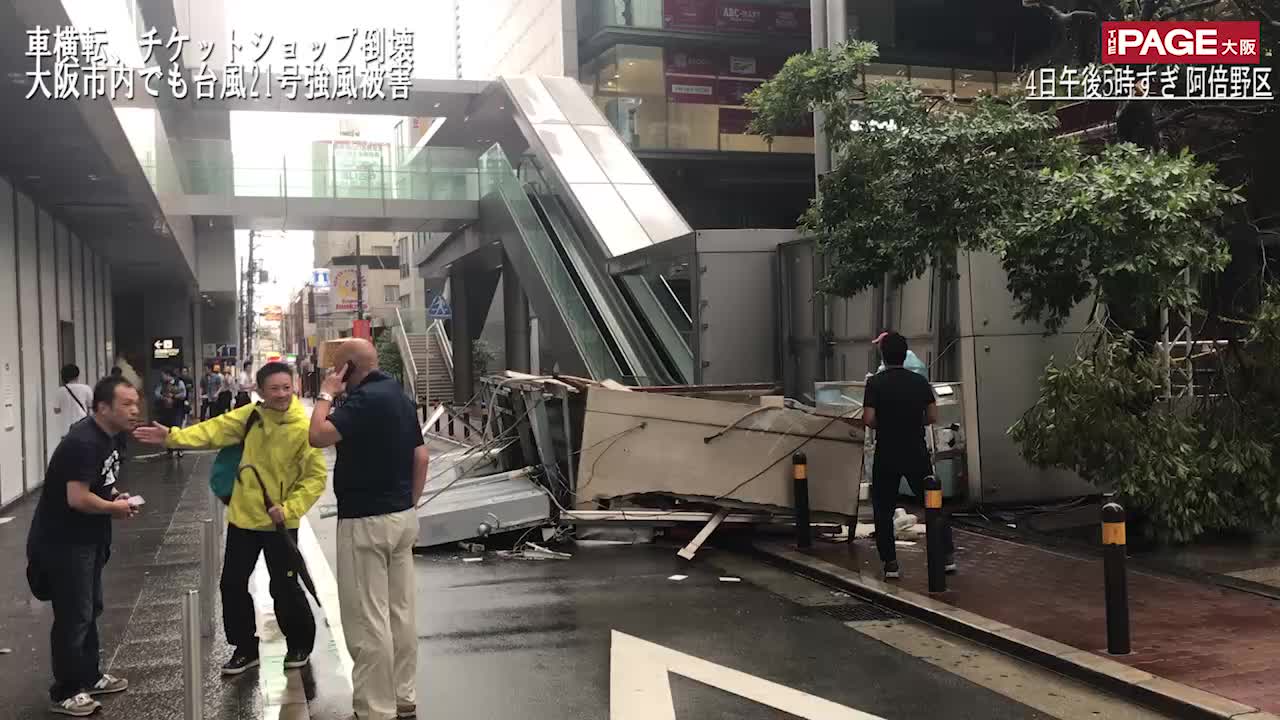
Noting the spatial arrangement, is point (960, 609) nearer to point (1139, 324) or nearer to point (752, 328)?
point (1139, 324)

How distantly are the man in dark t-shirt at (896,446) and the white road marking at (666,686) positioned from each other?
2.47 metres

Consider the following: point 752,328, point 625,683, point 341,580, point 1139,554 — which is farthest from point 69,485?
point 752,328

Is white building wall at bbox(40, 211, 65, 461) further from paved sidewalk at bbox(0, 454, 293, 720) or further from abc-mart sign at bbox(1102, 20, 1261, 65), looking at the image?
abc-mart sign at bbox(1102, 20, 1261, 65)

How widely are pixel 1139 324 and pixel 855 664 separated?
4872mm

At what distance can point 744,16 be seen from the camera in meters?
32.8

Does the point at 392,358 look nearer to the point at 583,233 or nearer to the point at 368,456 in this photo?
the point at 583,233

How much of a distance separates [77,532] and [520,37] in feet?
114

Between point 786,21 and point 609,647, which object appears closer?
point 609,647

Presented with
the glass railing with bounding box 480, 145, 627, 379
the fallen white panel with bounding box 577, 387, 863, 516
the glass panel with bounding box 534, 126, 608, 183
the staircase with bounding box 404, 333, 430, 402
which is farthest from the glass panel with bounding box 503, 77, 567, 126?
the fallen white panel with bounding box 577, 387, 863, 516

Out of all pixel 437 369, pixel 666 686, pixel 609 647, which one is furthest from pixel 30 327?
pixel 437 369

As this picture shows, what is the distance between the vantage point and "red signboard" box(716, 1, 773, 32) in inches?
1284

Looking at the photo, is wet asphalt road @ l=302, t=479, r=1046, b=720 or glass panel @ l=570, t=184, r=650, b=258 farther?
glass panel @ l=570, t=184, r=650, b=258

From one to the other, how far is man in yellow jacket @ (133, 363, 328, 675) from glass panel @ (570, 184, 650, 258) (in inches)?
473

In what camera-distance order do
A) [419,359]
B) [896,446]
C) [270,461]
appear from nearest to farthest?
[270,461]
[896,446]
[419,359]
